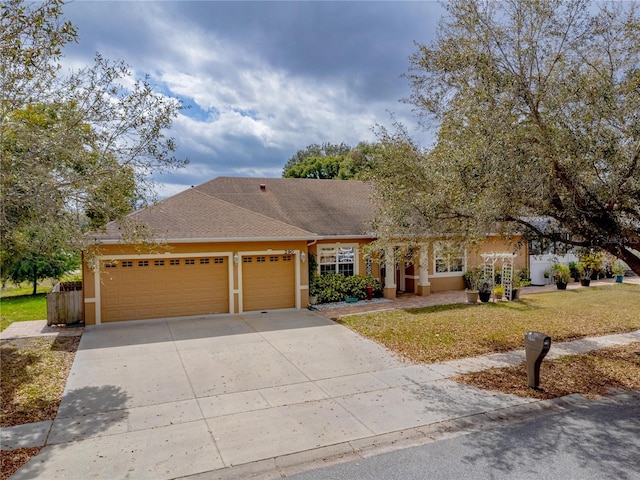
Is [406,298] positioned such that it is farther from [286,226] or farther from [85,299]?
[85,299]

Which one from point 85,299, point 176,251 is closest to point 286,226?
point 176,251

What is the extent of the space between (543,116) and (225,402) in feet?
24.6

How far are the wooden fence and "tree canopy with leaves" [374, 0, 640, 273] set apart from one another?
11370mm

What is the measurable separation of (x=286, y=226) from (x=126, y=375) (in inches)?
326

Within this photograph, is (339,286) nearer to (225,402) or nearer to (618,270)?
(225,402)

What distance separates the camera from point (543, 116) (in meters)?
7.49

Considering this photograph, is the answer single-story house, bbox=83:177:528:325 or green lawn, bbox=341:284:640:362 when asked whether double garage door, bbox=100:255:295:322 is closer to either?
single-story house, bbox=83:177:528:325

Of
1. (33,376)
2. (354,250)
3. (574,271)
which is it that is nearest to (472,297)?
(354,250)

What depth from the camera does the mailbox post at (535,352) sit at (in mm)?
7262

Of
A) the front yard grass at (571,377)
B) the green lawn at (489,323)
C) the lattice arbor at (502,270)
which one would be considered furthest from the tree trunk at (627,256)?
the lattice arbor at (502,270)

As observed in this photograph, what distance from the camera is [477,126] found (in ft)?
25.0

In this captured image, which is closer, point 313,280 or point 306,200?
point 313,280

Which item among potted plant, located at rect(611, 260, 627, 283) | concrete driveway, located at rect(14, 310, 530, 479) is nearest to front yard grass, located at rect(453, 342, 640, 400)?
concrete driveway, located at rect(14, 310, 530, 479)

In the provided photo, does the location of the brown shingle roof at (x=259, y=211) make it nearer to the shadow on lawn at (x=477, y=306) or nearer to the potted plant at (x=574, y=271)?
the shadow on lawn at (x=477, y=306)
